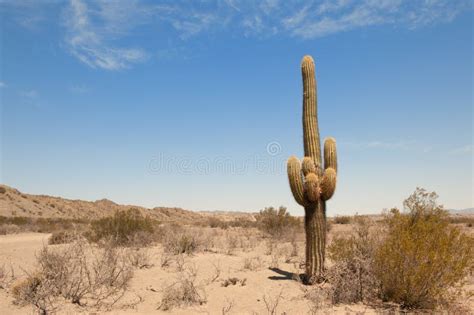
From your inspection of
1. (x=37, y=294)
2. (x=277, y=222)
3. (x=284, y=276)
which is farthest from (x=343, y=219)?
(x=37, y=294)

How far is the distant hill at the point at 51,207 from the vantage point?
38469mm

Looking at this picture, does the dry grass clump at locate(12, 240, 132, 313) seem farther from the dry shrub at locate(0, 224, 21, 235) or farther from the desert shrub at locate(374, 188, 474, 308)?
the dry shrub at locate(0, 224, 21, 235)

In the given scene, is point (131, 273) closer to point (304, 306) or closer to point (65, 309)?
point (65, 309)

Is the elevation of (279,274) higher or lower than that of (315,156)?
lower

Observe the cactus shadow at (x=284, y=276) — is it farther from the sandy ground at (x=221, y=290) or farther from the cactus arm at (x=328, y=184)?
the cactus arm at (x=328, y=184)

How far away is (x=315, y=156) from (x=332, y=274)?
2459mm

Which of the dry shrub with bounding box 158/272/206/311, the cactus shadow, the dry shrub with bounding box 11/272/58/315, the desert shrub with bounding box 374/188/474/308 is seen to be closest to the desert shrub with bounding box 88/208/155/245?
the cactus shadow

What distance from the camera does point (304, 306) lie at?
625 centimetres

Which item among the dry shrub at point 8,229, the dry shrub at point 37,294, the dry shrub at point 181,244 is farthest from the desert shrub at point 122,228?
the dry shrub at point 8,229

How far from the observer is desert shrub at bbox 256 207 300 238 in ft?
57.5

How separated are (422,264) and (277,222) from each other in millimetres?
12387

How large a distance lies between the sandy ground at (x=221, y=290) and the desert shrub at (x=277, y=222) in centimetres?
677

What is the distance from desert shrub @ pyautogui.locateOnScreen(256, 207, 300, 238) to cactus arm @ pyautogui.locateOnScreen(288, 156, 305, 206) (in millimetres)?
9471

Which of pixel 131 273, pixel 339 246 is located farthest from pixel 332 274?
pixel 131 273
